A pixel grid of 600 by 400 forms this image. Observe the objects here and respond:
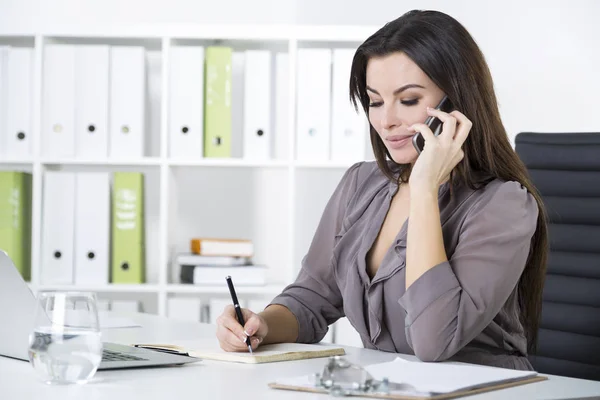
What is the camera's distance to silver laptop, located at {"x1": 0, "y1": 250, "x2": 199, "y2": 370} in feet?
3.80

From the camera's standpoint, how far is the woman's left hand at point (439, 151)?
1500 mm

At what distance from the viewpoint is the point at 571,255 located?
196 centimetres

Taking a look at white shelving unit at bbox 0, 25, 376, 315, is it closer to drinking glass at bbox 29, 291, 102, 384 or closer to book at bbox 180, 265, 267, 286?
book at bbox 180, 265, 267, 286

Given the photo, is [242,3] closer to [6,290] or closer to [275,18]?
[275,18]

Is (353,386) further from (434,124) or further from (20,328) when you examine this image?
(434,124)

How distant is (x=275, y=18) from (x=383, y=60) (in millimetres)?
1578

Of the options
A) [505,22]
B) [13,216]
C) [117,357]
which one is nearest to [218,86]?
[13,216]

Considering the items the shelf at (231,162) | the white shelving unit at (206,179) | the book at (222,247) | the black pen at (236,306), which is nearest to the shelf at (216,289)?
the white shelving unit at (206,179)

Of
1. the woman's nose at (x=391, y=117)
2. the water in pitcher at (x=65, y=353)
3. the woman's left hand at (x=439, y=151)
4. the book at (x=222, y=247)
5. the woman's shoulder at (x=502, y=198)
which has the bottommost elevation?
the water in pitcher at (x=65, y=353)

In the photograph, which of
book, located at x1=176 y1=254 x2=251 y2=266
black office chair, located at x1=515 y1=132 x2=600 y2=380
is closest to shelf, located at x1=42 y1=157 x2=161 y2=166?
book, located at x1=176 y1=254 x2=251 y2=266

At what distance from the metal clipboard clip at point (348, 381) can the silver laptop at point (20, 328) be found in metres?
0.28

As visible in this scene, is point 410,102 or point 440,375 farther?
point 410,102

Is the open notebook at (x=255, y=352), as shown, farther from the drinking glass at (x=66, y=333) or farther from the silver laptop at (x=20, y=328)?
the drinking glass at (x=66, y=333)

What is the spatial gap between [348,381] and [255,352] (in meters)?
0.41
